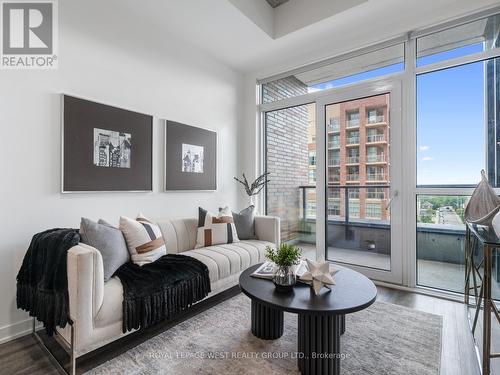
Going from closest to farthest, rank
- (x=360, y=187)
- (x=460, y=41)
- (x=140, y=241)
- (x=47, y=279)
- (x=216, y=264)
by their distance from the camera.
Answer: (x=47, y=279) < (x=140, y=241) < (x=216, y=264) < (x=460, y=41) < (x=360, y=187)

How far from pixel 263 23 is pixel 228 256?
2.62m

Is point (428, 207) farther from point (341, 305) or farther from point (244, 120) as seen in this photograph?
point (244, 120)

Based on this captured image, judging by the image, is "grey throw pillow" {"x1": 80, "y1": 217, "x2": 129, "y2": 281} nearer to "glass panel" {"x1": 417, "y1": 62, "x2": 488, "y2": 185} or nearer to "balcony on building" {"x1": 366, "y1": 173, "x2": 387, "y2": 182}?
"balcony on building" {"x1": 366, "y1": 173, "x2": 387, "y2": 182}

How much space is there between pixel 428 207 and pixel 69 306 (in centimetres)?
324

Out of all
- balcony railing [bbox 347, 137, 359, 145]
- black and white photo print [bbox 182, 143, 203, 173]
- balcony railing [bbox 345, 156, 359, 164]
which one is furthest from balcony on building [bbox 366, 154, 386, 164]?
black and white photo print [bbox 182, 143, 203, 173]

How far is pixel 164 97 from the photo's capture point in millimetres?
3021

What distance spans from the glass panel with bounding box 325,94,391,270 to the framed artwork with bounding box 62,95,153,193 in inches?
90.0

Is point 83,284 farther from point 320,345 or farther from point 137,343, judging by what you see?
point 320,345

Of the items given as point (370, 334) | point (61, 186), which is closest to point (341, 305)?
point (370, 334)

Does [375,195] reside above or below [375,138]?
below

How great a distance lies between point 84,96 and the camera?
2340mm

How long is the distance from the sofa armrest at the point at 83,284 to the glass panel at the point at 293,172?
2.77 m

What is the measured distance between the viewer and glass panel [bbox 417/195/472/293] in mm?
2674

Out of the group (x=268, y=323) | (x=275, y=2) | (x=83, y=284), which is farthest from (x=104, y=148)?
(x=275, y=2)
